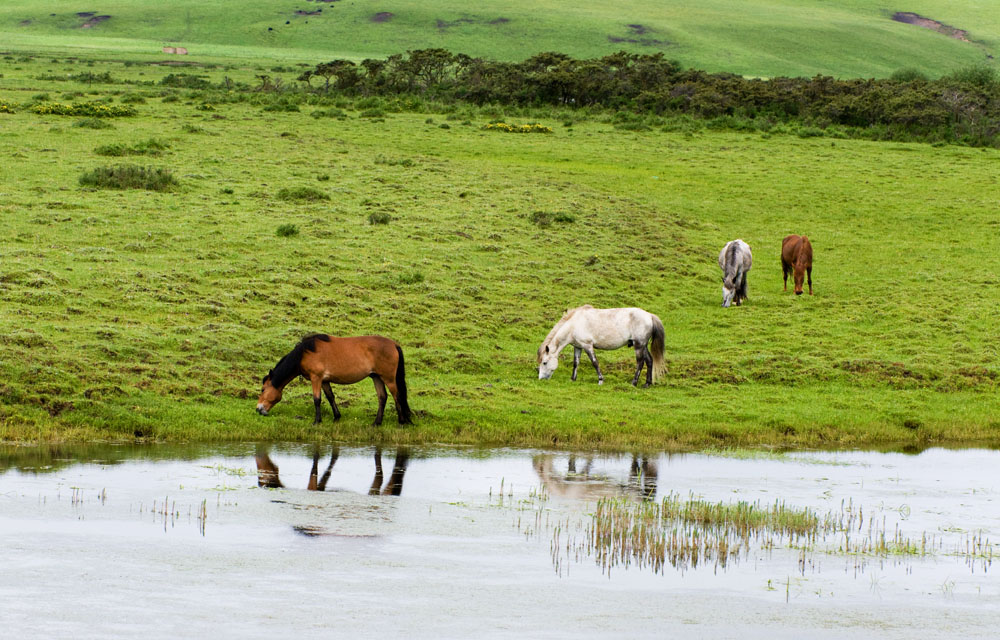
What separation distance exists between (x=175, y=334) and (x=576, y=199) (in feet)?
76.5

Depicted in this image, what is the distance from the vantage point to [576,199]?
44469 millimetres

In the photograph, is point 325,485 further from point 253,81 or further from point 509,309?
point 253,81

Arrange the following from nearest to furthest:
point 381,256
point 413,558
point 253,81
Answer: point 413,558
point 381,256
point 253,81

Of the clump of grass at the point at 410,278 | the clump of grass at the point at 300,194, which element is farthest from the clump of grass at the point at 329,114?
the clump of grass at the point at 410,278

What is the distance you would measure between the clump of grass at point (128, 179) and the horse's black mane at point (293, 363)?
2194 cm

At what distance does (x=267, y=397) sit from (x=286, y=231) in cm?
1576

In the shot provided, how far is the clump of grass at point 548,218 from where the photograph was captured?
40.0m

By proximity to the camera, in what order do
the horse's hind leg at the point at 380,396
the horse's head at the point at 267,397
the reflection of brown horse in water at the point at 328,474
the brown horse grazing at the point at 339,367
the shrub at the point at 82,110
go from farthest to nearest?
the shrub at the point at 82,110 < the horse's hind leg at the point at 380,396 < the horse's head at the point at 267,397 < the brown horse grazing at the point at 339,367 < the reflection of brown horse in water at the point at 328,474

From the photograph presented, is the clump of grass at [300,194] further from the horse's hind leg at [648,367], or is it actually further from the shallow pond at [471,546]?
the shallow pond at [471,546]

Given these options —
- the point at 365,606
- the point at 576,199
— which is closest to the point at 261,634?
the point at 365,606

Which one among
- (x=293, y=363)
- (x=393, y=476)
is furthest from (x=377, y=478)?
(x=293, y=363)

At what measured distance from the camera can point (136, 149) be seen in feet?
149

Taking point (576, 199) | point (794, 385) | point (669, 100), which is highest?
point (669, 100)

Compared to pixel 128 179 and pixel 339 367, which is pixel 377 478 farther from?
pixel 128 179
